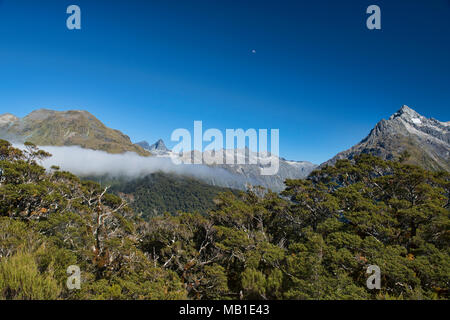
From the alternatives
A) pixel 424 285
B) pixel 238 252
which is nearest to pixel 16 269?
pixel 238 252

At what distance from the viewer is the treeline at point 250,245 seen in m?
11.8

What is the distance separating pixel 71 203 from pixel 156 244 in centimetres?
1425

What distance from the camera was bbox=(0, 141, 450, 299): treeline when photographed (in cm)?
1175

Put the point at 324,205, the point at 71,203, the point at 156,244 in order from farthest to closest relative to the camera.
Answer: the point at 71,203 → the point at 156,244 → the point at 324,205

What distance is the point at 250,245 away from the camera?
21547 mm
